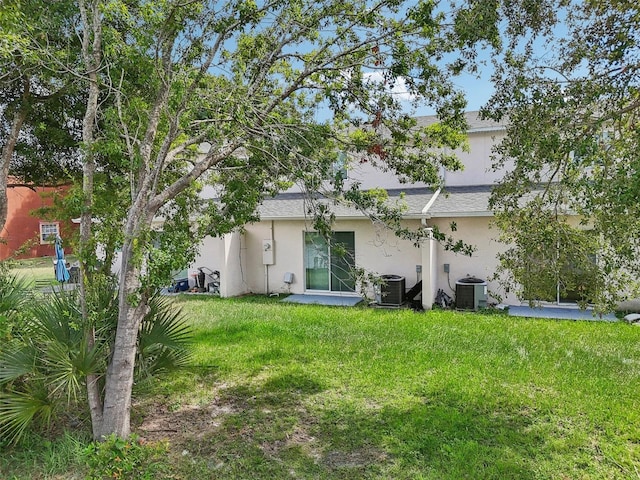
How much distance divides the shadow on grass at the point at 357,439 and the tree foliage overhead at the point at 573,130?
2.09m

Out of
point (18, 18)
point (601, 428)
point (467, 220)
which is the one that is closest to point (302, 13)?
point (18, 18)

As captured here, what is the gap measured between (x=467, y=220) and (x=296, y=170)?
8.33 meters

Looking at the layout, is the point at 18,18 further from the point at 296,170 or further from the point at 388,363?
the point at 388,363

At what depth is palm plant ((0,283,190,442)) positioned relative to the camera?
15.8 ft

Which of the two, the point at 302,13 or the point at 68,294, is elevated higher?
the point at 302,13

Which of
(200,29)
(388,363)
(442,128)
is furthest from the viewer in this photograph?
(388,363)

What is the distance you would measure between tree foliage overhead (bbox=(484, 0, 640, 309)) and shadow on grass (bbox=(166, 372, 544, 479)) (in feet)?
6.86

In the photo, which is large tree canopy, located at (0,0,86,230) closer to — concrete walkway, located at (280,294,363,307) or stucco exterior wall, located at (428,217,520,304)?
concrete walkway, located at (280,294,363,307)

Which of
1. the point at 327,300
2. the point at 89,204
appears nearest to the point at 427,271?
the point at 327,300

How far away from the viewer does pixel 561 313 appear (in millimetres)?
11305

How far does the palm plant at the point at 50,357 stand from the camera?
482 centimetres

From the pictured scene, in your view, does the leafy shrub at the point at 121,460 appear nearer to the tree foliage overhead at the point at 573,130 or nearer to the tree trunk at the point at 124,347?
the tree trunk at the point at 124,347

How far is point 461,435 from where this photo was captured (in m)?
5.34

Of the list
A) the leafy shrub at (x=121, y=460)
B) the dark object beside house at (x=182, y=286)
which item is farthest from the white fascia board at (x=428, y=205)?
the dark object beside house at (x=182, y=286)
